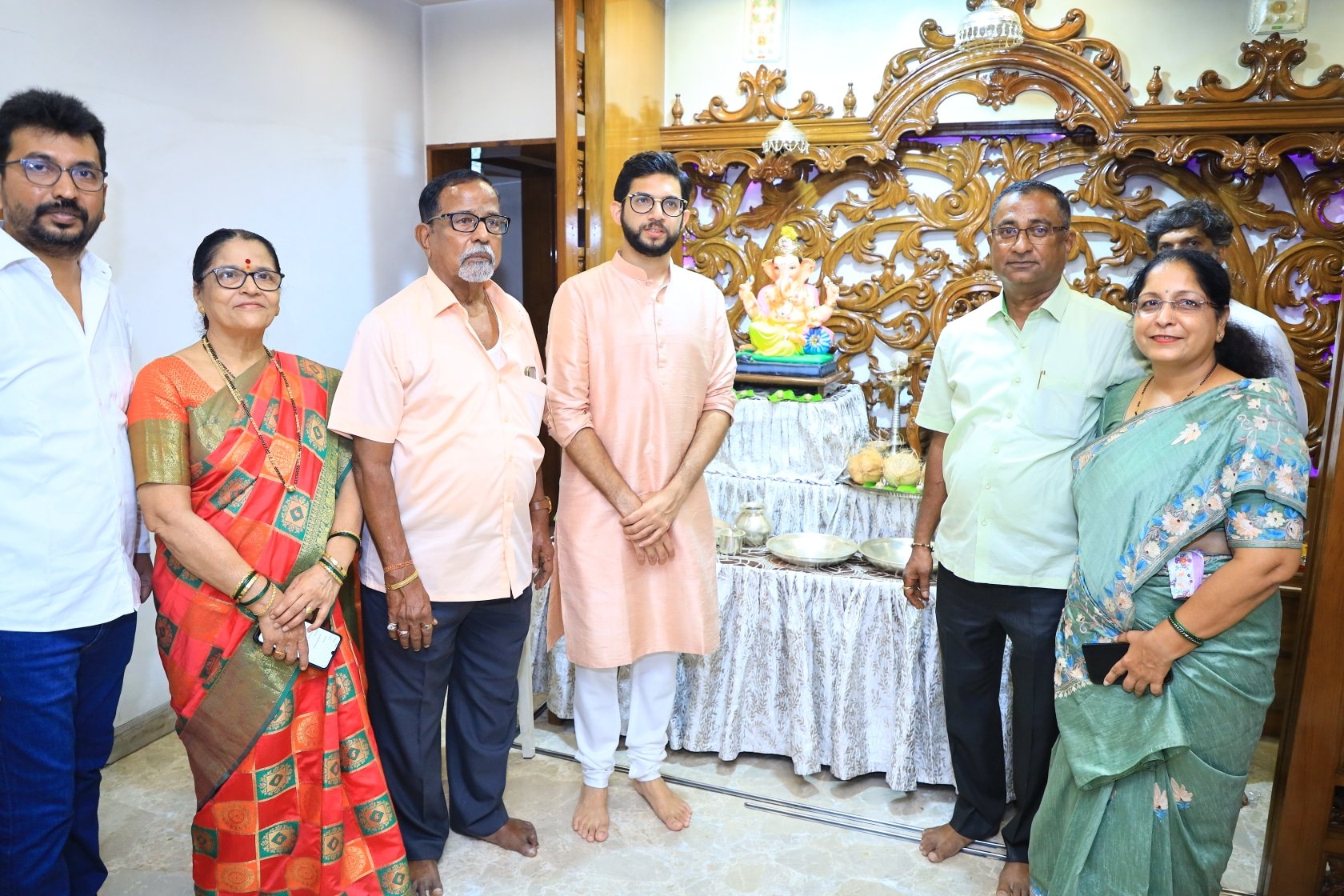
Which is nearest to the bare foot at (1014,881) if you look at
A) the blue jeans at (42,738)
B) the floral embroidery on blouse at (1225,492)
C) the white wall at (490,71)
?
the floral embroidery on blouse at (1225,492)

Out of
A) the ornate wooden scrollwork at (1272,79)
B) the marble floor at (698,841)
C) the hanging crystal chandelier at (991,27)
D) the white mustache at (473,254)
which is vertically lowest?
the marble floor at (698,841)

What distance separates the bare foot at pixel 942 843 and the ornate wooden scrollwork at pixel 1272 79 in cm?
282

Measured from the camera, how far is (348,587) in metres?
2.09

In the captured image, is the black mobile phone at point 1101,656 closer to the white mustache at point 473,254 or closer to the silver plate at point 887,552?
the silver plate at point 887,552

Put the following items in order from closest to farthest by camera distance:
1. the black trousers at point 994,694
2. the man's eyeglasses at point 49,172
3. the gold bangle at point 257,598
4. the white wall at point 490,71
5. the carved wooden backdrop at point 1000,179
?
the man's eyeglasses at point 49,172 < the gold bangle at point 257,598 < the black trousers at point 994,694 < the carved wooden backdrop at point 1000,179 < the white wall at point 490,71

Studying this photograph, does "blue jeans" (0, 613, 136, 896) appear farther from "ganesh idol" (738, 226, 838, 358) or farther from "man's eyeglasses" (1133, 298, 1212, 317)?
"ganesh idol" (738, 226, 838, 358)

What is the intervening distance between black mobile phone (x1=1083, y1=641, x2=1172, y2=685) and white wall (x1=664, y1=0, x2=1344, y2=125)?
2556mm

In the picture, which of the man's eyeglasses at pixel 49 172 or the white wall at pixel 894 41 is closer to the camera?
the man's eyeglasses at pixel 49 172

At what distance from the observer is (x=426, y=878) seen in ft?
7.16

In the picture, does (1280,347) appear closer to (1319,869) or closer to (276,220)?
(1319,869)

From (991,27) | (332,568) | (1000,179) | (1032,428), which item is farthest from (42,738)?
(1000,179)

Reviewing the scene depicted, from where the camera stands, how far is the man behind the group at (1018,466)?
2014 mm

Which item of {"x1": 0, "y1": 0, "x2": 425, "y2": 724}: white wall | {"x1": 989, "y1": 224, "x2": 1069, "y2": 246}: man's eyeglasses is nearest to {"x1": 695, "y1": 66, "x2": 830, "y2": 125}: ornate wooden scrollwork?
{"x1": 0, "y1": 0, "x2": 425, "y2": 724}: white wall

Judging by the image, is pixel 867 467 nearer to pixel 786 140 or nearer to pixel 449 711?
pixel 786 140
